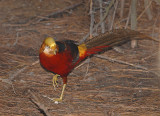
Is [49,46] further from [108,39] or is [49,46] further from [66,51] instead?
[108,39]

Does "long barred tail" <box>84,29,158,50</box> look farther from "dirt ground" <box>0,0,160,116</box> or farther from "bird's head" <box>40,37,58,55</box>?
"bird's head" <box>40,37,58,55</box>

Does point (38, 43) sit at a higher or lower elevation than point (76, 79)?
higher

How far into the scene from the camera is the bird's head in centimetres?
296

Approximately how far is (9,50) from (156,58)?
8.00 ft

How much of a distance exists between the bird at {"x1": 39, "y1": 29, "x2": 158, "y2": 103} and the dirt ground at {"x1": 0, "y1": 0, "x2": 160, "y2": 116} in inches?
10.3

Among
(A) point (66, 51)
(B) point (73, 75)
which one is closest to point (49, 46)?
(A) point (66, 51)

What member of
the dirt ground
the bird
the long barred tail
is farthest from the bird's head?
A: the long barred tail

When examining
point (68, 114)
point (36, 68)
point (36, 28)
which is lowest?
point (68, 114)

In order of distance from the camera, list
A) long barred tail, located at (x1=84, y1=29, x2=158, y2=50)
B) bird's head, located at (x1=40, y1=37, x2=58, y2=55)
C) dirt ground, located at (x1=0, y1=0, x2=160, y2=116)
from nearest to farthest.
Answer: bird's head, located at (x1=40, y1=37, x2=58, y2=55) < dirt ground, located at (x1=0, y1=0, x2=160, y2=116) < long barred tail, located at (x1=84, y1=29, x2=158, y2=50)

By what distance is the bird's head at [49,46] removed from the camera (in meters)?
2.96

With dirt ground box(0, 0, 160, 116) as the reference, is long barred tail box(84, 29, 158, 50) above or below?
above

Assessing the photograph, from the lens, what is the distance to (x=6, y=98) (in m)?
3.16

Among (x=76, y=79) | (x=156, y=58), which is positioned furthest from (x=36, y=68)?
(x=156, y=58)

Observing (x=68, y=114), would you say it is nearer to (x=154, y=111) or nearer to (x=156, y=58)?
(x=154, y=111)
